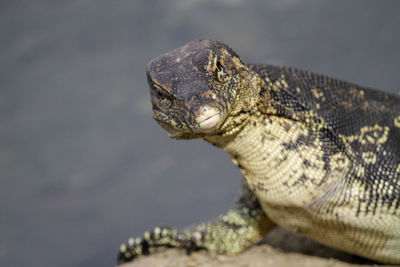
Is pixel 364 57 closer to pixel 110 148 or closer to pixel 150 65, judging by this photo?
pixel 110 148

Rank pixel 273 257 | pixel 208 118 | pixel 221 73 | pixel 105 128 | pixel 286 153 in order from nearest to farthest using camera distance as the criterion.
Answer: pixel 208 118 → pixel 221 73 → pixel 286 153 → pixel 273 257 → pixel 105 128

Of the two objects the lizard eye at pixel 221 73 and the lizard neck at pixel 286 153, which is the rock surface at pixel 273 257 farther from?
the lizard eye at pixel 221 73

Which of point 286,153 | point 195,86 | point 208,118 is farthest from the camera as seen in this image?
point 286,153

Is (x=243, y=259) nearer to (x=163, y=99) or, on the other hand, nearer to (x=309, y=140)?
(x=309, y=140)

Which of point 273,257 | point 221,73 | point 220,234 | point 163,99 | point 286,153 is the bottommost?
point 273,257

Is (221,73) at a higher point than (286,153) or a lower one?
higher

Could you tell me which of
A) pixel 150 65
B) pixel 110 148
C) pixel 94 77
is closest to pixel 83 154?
pixel 110 148

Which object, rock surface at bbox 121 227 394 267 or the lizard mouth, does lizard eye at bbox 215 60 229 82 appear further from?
rock surface at bbox 121 227 394 267

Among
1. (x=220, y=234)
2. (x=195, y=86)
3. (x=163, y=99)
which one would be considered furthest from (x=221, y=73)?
(x=220, y=234)
